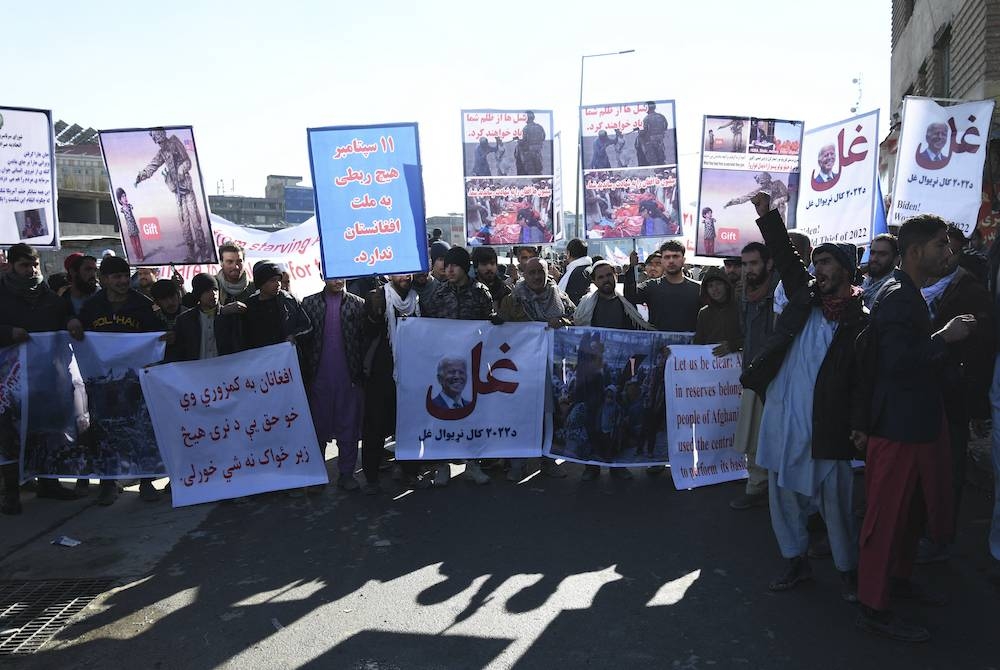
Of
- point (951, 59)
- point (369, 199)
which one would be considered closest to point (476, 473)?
point (369, 199)

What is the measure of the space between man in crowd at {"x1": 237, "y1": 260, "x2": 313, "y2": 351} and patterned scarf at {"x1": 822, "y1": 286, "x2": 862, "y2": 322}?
3.88 m

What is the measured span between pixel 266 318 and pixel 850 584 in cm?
442

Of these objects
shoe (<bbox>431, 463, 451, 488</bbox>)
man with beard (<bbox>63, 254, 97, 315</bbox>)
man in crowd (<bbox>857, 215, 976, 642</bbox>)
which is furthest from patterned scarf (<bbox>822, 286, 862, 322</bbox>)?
man with beard (<bbox>63, 254, 97, 315</bbox>)

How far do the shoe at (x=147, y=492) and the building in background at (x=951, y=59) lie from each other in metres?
9.25

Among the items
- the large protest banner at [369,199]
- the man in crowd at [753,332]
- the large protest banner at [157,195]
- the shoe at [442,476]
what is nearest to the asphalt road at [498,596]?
the man in crowd at [753,332]

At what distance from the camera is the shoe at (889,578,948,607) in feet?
12.9

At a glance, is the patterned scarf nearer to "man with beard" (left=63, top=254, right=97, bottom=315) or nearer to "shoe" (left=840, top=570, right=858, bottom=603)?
"shoe" (left=840, top=570, right=858, bottom=603)

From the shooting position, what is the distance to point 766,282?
530 centimetres

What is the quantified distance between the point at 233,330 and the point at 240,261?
1.46 m

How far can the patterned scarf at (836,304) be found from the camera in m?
3.89

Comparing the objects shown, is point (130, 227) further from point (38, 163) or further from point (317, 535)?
point (317, 535)

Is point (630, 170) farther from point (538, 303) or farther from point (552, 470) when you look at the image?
point (552, 470)

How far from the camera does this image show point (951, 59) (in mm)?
12172

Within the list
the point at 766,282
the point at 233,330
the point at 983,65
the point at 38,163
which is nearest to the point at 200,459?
the point at 233,330
